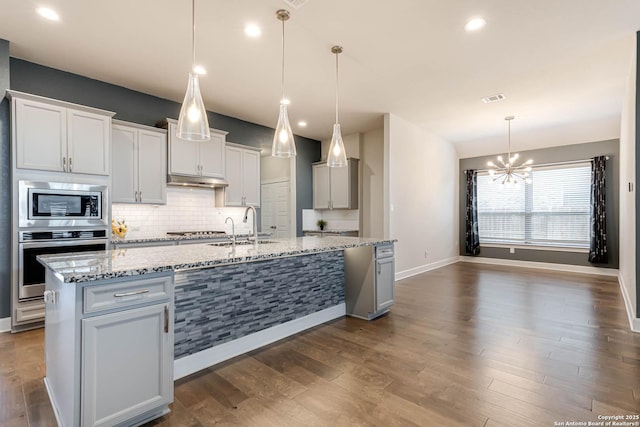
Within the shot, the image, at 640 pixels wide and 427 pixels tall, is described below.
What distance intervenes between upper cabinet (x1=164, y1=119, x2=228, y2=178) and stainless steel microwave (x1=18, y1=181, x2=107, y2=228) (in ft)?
3.44

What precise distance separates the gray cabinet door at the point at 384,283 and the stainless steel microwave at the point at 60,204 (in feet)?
10.4

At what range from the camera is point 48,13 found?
2.74 m

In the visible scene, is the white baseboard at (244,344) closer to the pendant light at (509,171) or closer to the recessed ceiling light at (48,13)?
the recessed ceiling light at (48,13)

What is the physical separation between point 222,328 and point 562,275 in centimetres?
646

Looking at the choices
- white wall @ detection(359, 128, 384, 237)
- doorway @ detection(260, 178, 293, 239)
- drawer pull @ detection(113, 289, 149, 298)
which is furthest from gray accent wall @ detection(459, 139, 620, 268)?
drawer pull @ detection(113, 289, 149, 298)

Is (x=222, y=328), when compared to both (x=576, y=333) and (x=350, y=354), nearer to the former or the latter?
(x=350, y=354)

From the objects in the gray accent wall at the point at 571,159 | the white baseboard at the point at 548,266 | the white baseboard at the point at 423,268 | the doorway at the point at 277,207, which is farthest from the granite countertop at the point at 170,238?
the gray accent wall at the point at 571,159

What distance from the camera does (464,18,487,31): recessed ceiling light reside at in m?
2.86

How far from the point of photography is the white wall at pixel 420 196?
5.62m

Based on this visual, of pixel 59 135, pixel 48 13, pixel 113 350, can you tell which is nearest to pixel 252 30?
pixel 48 13

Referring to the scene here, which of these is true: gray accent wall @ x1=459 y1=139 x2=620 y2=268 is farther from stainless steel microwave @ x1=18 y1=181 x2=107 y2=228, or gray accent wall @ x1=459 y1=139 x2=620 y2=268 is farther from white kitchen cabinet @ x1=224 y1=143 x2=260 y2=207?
stainless steel microwave @ x1=18 y1=181 x2=107 y2=228

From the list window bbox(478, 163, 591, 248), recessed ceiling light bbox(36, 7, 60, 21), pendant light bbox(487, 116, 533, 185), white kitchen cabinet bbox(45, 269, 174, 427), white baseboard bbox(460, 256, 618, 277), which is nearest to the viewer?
white kitchen cabinet bbox(45, 269, 174, 427)

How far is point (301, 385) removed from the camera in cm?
220

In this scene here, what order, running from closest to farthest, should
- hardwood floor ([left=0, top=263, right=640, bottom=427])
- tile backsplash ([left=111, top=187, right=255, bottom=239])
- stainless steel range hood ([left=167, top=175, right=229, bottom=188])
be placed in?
hardwood floor ([left=0, top=263, right=640, bottom=427])
tile backsplash ([left=111, top=187, right=255, bottom=239])
stainless steel range hood ([left=167, top=175, right=229, bottom=188])
